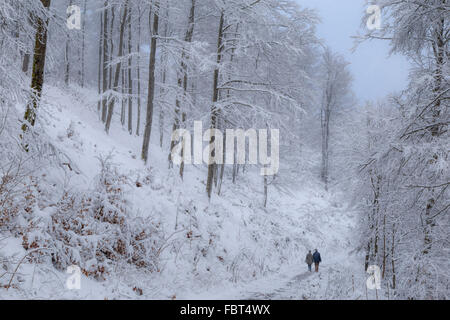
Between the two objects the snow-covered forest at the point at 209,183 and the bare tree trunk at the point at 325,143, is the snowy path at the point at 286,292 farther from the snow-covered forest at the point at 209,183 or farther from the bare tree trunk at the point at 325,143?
the bare tree trunk at the point at 325,143

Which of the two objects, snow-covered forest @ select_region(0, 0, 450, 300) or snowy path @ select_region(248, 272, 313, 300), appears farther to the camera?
snowy path @ select_region(248, 272, 313, 300)

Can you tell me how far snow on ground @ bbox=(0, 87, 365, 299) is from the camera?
17.6ft

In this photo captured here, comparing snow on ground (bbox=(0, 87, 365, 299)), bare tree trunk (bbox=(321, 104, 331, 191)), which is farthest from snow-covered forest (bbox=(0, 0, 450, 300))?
bare tree trunk (bbox=(321, 104, 331, 191))

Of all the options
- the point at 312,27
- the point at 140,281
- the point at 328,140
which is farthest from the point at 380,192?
the point at 328,140

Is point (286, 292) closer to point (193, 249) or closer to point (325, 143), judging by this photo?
point (193, 249)

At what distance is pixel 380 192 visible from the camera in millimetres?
10945

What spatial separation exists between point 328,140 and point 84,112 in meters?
21.9

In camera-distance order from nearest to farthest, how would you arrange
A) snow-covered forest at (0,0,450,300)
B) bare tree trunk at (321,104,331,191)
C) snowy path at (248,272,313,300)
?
1. snow-covered forest at (0,0,450,300)
2. snowy path at (248,272,313,300)
3. bare tree trunk at (321,104,331,191)

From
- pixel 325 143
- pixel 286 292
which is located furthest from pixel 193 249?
pixel 325 143

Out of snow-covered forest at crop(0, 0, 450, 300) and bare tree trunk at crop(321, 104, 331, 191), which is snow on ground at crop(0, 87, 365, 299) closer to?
snow-covered forest at crop(0, 0, 450, 300)

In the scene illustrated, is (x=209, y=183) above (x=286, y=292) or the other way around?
above

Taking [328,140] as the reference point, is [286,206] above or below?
below

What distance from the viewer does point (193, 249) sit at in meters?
8.52

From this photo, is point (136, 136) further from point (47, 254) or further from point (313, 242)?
point (47, 254)
